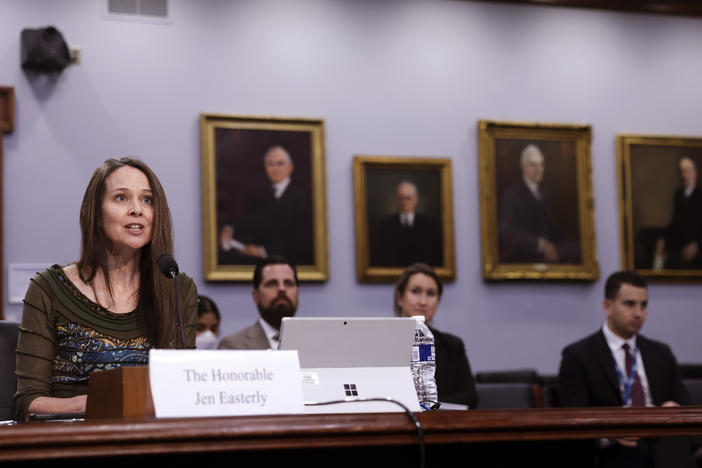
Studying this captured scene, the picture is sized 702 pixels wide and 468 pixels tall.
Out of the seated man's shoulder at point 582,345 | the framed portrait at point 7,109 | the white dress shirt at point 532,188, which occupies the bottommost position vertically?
the seated man's shoulder at point 582,345

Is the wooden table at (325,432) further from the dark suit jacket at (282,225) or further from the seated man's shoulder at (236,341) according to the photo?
the dark suit jacket at (282,225)

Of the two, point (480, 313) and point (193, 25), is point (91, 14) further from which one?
point (480, 313)

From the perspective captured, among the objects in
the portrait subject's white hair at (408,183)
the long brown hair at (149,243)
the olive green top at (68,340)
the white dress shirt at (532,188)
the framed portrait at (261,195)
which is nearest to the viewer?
the olive green top at (68,340)

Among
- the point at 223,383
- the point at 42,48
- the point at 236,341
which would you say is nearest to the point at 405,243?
the point at 236,341

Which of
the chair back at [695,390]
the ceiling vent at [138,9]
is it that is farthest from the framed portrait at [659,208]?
the ceiling vent at [138,9]

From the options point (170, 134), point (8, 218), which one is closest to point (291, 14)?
point (170, 134)

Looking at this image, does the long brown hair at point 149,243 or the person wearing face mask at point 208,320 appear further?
the person wearing face mask at point 208,320

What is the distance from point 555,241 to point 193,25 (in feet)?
10.0

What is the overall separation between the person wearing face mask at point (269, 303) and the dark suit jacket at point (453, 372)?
2.79ft

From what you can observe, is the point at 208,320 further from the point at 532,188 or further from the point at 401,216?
the point at 532,188

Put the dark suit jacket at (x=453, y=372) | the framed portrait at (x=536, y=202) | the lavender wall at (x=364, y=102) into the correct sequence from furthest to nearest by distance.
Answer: the framed portrait at (x=536, y=202) → the lavender wall at (x=364, y=102) → the dark suit jacket at (x=453, y=372)

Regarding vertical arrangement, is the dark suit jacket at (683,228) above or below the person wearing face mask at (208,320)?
above

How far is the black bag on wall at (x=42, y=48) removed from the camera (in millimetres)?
6062

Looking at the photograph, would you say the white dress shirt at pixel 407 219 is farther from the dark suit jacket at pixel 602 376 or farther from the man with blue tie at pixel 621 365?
the dark suit jacket at pixel 602 376
